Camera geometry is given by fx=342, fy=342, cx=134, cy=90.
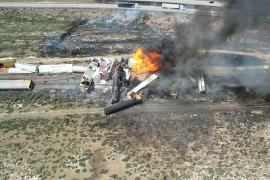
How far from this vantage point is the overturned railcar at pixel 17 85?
2388 inches

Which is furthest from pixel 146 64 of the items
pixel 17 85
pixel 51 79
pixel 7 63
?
pixel 7 63

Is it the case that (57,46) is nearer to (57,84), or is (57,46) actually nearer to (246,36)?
(57,84)

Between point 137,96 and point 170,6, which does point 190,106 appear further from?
point 170,6

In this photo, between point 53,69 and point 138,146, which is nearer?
point 138,146

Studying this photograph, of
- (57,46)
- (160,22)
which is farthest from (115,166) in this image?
(160,22)

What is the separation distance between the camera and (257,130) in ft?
169

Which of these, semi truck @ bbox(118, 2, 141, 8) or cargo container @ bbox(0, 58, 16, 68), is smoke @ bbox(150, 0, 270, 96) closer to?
semi truck @ bbox(118, 2, 141, 8)

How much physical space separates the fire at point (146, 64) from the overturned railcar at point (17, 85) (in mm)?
19084

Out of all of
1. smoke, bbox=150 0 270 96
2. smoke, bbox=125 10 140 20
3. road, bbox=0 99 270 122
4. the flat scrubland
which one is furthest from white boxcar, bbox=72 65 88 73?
smoke, bbox=125 10 140 20

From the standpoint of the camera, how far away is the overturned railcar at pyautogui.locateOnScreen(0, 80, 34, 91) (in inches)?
2388

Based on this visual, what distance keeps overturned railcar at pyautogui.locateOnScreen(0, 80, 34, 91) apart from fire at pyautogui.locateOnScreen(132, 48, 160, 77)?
62.6ft

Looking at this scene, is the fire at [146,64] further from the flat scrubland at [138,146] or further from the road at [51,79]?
the flat scrubland at [138,146]

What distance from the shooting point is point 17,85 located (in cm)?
6075

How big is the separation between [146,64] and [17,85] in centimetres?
2350
